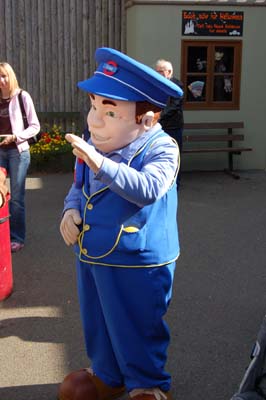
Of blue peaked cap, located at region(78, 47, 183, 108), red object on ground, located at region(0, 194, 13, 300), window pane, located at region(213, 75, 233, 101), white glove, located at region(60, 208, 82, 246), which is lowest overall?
red object on ground, located at region(0, 194, 13, 300)

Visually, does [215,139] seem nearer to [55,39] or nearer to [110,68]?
[55,39]

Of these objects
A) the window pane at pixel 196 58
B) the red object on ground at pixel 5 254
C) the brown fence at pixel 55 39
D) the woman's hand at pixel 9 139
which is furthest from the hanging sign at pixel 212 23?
the red object on ground at pixel 5 254

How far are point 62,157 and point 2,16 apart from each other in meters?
2.55

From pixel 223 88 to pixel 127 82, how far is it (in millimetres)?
7160

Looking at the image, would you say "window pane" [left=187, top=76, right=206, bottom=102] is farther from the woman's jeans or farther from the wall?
the woman's jeans

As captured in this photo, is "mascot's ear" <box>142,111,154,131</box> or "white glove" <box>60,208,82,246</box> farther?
"white glove" <box>60,208,82,246</box>

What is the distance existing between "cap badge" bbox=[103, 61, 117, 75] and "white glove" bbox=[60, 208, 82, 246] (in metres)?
0.66

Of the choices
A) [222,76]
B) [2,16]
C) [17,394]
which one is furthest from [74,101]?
[17,394]

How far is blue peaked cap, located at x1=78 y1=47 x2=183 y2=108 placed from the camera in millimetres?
2350

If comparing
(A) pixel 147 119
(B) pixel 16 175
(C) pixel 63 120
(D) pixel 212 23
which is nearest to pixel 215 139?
(D) pixel 212 23

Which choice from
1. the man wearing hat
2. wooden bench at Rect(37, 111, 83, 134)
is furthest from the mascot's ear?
wooden bench at Rect(37, 111, 83, 134)

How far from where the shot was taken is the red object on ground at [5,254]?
409cm

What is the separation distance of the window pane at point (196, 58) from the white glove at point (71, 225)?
6.85 metres

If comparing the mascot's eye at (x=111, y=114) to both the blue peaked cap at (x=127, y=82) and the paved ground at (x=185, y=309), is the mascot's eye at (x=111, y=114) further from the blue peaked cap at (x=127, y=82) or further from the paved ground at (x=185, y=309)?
the paved ground at (x=185, y=309)
